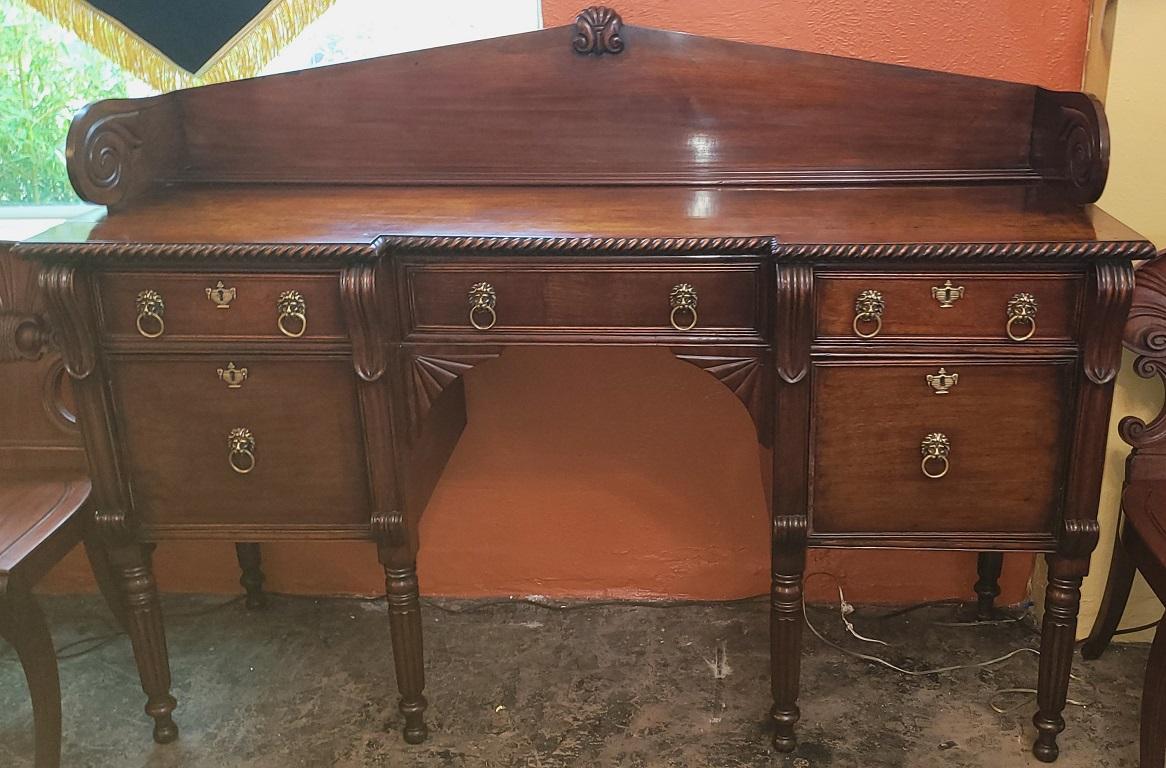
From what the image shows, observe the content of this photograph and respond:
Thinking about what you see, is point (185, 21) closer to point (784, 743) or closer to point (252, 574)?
point (252, 574)

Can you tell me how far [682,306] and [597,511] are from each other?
79cm

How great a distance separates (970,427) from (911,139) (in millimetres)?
574

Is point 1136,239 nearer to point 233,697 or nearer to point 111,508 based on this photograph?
point 111,508

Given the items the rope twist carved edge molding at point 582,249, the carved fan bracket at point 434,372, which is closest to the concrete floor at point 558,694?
the carved fan bracket at point 434,372

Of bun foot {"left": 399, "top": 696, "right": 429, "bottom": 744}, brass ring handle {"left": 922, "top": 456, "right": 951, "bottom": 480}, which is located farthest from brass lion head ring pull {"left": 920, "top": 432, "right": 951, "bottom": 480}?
bun foot {"left": 399, "top": 696, "right": 429, "bottom": 744}

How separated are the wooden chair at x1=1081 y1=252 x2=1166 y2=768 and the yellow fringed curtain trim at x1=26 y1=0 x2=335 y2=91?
1628 mm

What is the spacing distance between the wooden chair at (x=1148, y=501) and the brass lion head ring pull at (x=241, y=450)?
1.48 metres

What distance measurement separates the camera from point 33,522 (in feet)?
5.87

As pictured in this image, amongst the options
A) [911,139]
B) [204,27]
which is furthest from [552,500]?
[204,27]

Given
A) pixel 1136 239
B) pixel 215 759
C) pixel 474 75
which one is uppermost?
pixel 474 75

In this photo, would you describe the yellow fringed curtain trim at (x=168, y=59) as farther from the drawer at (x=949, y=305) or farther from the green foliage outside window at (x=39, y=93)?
the drawer at (x=949, y=305)

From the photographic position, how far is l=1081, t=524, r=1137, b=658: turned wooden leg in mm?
1987

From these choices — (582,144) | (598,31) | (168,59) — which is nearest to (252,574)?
(168,59)

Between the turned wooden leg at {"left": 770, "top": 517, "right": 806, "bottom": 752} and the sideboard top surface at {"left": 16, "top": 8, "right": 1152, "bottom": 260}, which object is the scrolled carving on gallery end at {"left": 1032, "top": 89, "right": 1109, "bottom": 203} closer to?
the sideboard top surface at {"left": 16, "top": 8, "right": 1152, "bottom": 260}
